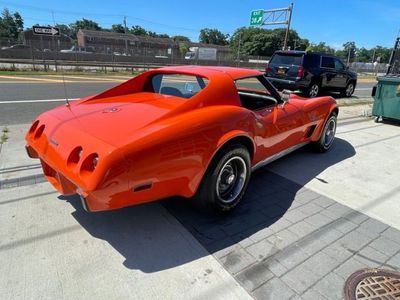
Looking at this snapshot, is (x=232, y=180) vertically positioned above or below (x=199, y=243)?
above

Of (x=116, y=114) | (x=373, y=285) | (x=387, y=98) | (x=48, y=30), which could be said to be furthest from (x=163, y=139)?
(x=387, y=98)

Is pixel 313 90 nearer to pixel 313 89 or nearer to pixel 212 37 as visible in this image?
pixel 313 89

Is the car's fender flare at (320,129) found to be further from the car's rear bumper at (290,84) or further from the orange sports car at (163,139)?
the car's rear bumper at (290,84)

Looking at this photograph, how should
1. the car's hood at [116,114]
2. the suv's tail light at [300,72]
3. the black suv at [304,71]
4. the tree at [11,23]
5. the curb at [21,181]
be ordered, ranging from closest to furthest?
the car's hood at [116,114]
the curb at [21,181]
the suv's tail light at [300,72]
the black suv at [304,71]
the tree at [11,23]

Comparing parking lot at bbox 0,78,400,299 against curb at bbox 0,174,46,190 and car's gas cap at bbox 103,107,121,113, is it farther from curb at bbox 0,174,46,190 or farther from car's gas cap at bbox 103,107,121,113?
car's gas cap at bbox 103,107,121,113

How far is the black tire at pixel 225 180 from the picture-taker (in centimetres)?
271

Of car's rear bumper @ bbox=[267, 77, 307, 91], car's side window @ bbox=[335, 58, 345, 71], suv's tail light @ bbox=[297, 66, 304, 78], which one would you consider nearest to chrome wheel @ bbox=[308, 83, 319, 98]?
car's rear bumper @ bbox=[267, 77, 307, 91]

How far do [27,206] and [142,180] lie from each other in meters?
1.53

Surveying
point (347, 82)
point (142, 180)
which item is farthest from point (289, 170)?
point (347, 82)

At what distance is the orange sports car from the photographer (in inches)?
83.5

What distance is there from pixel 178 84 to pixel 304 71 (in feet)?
28.6

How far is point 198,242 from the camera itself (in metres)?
2.59

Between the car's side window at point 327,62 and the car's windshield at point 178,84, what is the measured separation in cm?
980

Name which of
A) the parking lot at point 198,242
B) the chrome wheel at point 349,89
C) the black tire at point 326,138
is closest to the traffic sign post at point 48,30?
the parking lot at point 198,242
